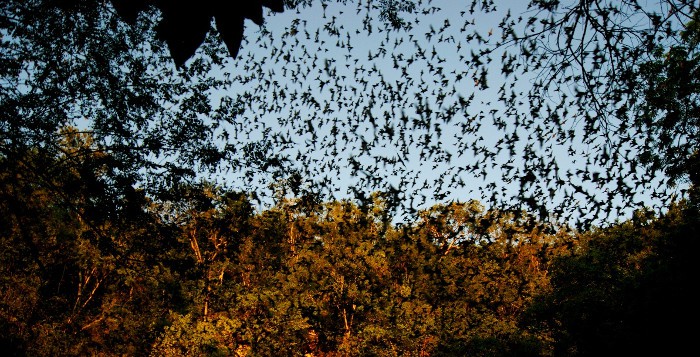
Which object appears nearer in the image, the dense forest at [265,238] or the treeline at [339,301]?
the dense forest at [265,238]

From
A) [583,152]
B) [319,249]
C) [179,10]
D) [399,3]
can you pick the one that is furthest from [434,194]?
[319,249]

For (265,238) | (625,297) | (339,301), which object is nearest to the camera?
(265,238)

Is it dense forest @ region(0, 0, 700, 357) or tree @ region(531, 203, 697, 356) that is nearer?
dense forest @ region(0, 0, 700, 357)

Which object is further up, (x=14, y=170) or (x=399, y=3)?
(x=399, y=3)

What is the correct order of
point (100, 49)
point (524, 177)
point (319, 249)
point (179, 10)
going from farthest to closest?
point (319, 249) < point (100, 49) < point (524, 177) < point (179, 10)

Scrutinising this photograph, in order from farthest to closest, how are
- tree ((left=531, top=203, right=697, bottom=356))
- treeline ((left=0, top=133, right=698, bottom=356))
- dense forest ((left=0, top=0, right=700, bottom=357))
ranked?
1. treeline ((left=0, top=133, right=698, bottom=356))
2. tree ((left=531, top=203, right=697, bottom=356))
3. dense forest ((left=0, top=0, right=700, bottom=357))

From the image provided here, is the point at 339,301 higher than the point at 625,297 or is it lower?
higher

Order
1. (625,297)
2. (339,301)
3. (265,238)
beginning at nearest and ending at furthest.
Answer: (265,238) < (625,297) < (339,301)

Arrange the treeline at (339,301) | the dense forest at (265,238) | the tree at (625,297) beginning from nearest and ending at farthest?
the dense forest at (265,238) → the tree at (625,297) → the treeline at (339,301)

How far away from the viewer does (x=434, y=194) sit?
914 cm

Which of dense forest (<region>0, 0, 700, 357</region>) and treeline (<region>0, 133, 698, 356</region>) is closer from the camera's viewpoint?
dense forest (<region>0, 0, 700, 357</region>)

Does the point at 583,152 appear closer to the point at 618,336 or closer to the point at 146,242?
the point at 146,242

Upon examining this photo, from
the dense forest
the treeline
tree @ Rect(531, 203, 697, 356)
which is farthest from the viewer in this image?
the treeline

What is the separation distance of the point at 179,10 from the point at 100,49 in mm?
9914
